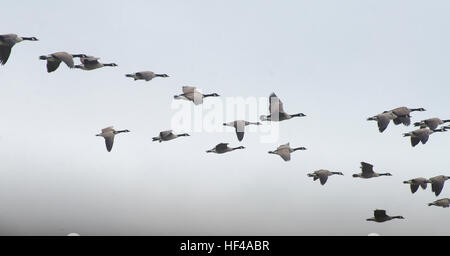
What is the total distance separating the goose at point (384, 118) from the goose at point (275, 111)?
6009 millimetres

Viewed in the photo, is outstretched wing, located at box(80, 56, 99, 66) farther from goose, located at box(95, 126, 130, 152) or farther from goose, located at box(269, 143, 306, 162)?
goose, located at box(269, 143, 306, 162)

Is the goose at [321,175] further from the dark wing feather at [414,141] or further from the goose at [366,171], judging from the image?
the dark wing feather at [414,141]

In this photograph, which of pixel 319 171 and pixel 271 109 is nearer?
pixel 271 109

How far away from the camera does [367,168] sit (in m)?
48.1

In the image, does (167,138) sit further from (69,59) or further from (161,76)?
(69,59)

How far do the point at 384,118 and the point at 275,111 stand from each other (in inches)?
292

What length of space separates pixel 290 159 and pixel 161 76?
13.0 m

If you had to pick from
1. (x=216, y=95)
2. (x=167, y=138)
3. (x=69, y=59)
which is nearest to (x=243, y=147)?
(x=216, y=95)

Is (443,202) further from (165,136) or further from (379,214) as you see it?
(165,136)

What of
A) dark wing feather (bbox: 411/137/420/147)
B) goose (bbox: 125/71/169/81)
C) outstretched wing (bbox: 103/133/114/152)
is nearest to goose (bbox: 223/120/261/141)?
goose (bbox: 125/71/169/81)

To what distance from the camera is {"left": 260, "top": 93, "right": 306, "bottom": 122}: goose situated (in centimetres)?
4412

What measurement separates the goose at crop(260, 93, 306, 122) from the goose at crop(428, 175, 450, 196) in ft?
36.9

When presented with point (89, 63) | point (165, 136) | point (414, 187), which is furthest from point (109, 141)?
point (414, 187)

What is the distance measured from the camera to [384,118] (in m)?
43.0
